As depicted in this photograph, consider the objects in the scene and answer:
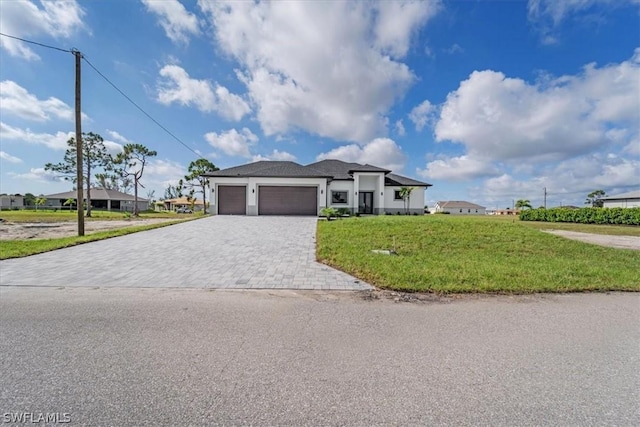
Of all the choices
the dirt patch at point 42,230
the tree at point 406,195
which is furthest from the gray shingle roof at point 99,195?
the tree at point 406,195

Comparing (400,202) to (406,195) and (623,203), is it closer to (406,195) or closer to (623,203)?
(406,195)

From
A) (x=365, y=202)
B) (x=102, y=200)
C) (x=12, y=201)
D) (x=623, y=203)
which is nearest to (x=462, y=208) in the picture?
(x=623, y=203)

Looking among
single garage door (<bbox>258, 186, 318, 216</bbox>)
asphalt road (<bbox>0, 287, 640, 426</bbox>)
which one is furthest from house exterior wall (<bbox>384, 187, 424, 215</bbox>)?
asphalt road (<bbox>0, 287, 640, 426</bbox>)

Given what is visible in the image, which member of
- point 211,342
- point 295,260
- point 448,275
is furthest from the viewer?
point 295,260

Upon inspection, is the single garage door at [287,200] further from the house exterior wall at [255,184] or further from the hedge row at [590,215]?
the hedge row at [590,215]

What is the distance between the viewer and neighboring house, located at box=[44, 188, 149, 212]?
5038 centimetres

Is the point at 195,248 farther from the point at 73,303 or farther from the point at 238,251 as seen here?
the point at 73,303

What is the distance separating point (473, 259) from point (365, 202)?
18.8 metres

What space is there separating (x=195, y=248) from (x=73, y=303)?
4.72 m

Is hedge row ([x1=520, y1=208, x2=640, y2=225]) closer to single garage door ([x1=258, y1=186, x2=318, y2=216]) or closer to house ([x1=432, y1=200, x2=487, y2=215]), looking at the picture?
single garage door ([x1=258, y1=186, x2=318, y2=216])

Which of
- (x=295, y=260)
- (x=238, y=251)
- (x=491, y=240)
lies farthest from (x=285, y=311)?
(x=491, y=240)

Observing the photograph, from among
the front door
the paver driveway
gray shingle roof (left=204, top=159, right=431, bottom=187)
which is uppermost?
gray shingle roof (left=204, top=159, right=431, bottom=187)

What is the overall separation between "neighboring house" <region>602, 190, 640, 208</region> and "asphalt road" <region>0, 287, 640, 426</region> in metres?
50.1

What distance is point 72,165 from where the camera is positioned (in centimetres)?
3803
